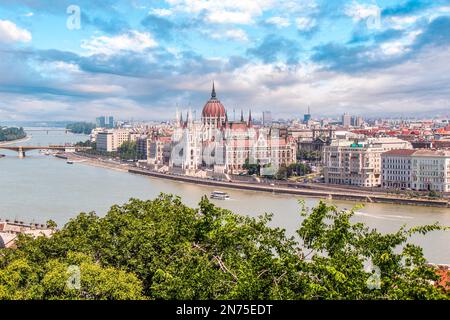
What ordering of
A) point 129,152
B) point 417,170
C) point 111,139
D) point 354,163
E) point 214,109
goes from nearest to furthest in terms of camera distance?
1. point 417,170
2. point 354,163
3. point 214,109
4. point 129,152
5. point 111,139

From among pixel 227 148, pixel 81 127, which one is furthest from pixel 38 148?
pixel 81 127

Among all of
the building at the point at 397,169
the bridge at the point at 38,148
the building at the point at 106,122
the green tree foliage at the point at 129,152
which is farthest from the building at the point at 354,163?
the building at the point at 106,122

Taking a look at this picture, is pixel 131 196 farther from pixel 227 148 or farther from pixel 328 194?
pixel 227 148

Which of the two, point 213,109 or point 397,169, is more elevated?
point 213,109

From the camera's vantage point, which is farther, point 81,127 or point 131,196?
point 81,127

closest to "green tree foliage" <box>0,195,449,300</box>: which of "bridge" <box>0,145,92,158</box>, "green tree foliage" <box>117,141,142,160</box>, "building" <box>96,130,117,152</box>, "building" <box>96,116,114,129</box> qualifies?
"green tree foliage" <box>117,141,142,160</box>

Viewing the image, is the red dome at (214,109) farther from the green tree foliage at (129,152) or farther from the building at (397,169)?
the building at (397,169)
